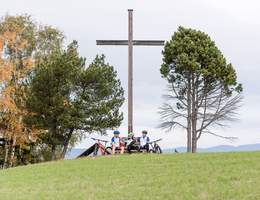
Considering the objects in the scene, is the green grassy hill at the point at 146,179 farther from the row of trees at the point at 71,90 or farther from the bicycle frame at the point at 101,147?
the row of trees at the point at 71,90

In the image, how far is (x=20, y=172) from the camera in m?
22.2

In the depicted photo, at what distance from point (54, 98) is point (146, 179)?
65.3 feet

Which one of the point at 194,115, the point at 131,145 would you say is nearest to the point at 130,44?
the point at 131,145

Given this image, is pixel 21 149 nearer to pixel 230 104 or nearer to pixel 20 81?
pixel 20 81

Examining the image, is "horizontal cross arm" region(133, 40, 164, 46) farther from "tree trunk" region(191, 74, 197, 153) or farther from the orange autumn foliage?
"tree trunk" region(191, 74, 197, 153)

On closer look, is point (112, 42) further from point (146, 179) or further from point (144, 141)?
point (146, 179)

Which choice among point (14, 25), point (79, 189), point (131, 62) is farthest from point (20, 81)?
point (79, 189)

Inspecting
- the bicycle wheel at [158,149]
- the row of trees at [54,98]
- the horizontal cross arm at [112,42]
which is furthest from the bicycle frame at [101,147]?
the row of trees at [54,98]

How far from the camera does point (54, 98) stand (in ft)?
118

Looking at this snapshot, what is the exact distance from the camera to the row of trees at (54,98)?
36.2 m

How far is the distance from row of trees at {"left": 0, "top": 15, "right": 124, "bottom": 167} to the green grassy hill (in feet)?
45.1

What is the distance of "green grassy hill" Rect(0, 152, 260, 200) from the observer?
46.1 feet

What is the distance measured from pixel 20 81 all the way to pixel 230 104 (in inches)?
573

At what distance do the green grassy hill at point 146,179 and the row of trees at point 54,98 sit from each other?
13751 millimetres
